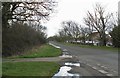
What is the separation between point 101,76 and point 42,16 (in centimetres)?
2131

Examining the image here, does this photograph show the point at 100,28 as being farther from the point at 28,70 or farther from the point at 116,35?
the point at 28,70

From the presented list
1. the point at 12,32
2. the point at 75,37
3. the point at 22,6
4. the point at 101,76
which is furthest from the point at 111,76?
the point at 75,37

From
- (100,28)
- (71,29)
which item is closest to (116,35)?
(100,28)

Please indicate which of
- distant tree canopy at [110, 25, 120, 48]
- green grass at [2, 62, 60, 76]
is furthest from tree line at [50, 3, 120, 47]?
green grass at [2, 62, 60, 76]

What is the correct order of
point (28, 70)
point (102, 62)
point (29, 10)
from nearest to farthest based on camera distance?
point (28, 70)
point (102, 62)
point (29, 10)

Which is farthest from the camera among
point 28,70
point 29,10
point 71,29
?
point 71,29

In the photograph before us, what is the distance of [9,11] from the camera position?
3067 cm

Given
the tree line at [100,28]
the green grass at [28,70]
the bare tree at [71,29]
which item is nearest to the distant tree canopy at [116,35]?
the tree line at [100,28]

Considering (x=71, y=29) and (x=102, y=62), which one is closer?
(x=102, y=62)

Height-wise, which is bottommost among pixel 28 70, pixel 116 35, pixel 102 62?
pixel 102 62

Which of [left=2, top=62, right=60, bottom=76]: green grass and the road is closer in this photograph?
[left=2, top=62, right=60, bottom=76]: green grass

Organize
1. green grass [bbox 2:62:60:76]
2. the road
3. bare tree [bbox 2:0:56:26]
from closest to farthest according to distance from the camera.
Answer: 1. green grass [bbox 2:62:60:76]
2. the road
3. bare tree [bbox 2:0:56:26]

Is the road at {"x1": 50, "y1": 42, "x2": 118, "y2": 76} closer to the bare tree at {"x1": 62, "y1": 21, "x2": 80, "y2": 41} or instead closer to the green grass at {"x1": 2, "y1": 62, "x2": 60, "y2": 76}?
the green grass at {"x1": 2, "y1": 62, "x2": 60, "y2": 76}

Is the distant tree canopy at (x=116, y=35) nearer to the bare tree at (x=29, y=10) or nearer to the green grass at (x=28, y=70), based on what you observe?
the bare tree at (x=29, y=10)
